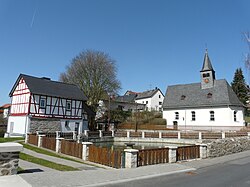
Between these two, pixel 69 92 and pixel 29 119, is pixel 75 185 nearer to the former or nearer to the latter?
pixel 29 119

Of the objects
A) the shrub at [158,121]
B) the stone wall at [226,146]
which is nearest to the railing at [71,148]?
the stone wall at [226,146]

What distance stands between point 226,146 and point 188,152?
501 cm

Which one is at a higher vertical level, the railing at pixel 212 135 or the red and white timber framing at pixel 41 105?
the red and white timber framing at pixel 41 105

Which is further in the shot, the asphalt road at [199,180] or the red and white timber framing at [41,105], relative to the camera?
the red and white timber framing at [41,105]

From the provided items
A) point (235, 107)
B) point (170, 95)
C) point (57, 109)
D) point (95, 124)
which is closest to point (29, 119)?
point (57, 109)

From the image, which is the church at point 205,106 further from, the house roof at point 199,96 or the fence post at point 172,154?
the fence post at point 172,154

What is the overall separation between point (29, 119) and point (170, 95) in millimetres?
30990

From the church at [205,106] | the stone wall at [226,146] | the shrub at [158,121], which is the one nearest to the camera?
the stone wall at [226,146]

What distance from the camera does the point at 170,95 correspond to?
51.2 m

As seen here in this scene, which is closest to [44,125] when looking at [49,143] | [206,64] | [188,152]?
[49,143]

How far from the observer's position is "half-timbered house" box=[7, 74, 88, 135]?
101 ft

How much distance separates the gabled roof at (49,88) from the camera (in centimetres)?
3175

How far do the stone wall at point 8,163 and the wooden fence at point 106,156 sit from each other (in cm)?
508

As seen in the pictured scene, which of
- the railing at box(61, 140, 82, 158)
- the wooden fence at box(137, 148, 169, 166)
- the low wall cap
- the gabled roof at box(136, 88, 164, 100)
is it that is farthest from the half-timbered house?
the gabled roof at box(136, 88, 164, 100)
